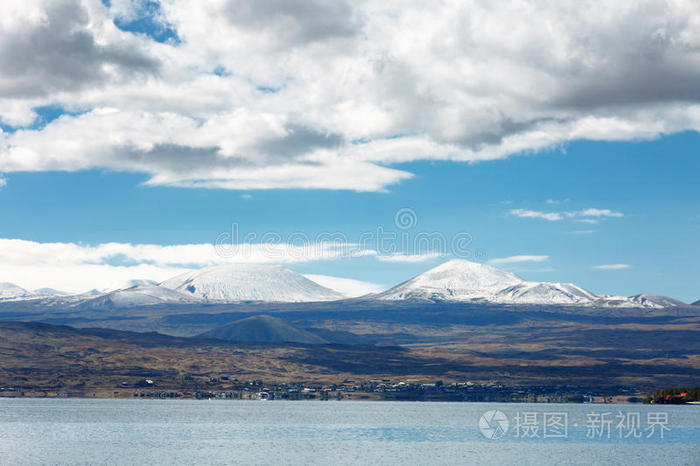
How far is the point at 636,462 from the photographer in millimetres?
163125

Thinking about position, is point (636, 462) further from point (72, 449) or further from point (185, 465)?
point (72, 449)

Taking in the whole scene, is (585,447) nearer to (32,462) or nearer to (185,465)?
(185,465)

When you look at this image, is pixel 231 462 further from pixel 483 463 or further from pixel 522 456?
pixel 522 456

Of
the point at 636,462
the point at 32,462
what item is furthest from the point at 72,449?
the point at 636,462

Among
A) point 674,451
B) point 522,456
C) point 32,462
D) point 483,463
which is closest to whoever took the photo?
point 32,462

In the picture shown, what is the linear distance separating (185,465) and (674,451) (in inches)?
4258

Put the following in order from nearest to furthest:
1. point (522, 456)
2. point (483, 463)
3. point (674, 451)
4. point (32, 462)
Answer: point (32, 462)
point (483, 463)
point (522, 456)
point (674, 451)

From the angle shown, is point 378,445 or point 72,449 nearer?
point 72,449

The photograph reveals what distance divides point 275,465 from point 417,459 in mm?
28714

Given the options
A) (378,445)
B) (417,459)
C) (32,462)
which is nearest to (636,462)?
(417,459)

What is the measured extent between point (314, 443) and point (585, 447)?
203ft

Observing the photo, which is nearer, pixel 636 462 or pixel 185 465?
pixel 185 465

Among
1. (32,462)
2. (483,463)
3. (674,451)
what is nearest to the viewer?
(32,462)

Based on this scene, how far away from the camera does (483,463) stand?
512ft
